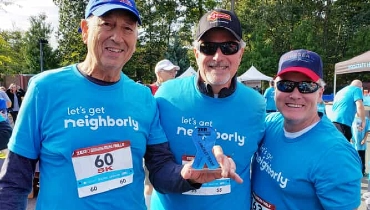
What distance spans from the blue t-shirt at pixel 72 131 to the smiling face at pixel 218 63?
1.68ft

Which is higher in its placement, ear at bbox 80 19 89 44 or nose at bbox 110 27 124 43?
ear at bbox 80 19 89 44

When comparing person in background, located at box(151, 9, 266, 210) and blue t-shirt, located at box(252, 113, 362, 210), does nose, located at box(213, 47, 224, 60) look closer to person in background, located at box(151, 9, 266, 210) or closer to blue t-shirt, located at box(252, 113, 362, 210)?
person in background, located at box(151, 9, 266, 210)

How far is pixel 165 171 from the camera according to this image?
179 cm

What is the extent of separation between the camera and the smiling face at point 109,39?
1.64m

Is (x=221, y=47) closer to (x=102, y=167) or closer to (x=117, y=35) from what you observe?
(x=117, y=35)

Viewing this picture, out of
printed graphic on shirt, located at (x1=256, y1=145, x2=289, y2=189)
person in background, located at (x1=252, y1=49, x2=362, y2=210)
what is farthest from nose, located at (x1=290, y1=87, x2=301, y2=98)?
printed graphic on shirt, located at (x1=256, y1=145, x2=289, y2=189)

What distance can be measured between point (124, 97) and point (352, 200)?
1291mm

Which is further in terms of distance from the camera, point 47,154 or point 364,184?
point 364,184

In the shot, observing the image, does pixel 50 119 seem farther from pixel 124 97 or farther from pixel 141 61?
pixel 141 61

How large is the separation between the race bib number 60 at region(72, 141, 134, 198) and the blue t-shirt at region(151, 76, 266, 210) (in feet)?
1.27

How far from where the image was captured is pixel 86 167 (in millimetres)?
1565

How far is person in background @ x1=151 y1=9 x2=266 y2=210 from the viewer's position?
194 centimetres

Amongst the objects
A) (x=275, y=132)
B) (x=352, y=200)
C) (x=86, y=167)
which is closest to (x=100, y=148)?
(x=86, y=167)

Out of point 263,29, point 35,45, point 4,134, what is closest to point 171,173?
point 4,134
